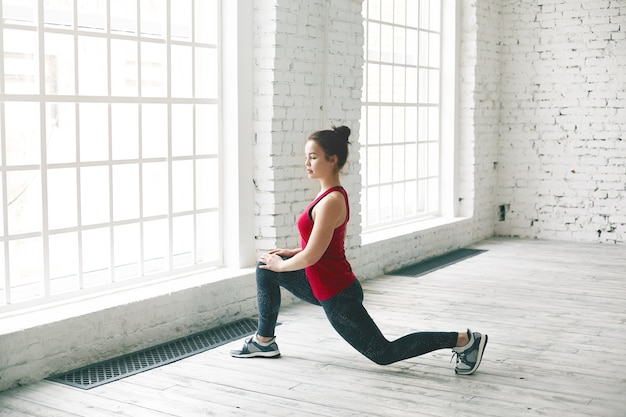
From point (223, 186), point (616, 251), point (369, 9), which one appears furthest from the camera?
point (616, 251)

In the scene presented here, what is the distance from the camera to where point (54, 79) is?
448 cm

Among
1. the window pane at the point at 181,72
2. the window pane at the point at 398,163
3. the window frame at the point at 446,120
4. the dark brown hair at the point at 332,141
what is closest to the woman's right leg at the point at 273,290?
the dark brown hair at the point at 332,141

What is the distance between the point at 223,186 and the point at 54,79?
53.7 inches

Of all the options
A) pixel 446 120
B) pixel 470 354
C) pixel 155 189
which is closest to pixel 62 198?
pixel 155 189

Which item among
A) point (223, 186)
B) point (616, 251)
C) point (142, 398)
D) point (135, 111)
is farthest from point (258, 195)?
point (616, 251)

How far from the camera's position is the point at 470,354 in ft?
13.7

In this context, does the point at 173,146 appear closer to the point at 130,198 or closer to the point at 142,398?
the point at 130,198

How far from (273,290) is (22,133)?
1.50 metres

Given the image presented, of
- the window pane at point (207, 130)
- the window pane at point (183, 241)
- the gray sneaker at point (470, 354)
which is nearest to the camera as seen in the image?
the gray sneaker at point (470, 354)

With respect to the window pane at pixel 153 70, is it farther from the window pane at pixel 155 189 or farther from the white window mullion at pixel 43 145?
the white window mullion at pixel 43 145

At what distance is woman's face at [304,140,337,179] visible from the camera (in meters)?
4.13

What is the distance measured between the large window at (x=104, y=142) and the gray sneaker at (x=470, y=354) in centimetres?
185

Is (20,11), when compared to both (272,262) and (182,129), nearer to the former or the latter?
(182,129)

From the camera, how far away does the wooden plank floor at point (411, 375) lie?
3.73 metres
